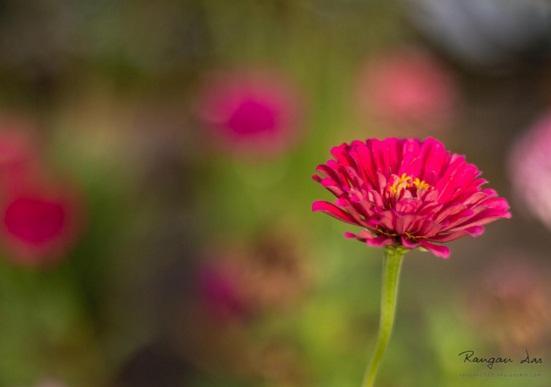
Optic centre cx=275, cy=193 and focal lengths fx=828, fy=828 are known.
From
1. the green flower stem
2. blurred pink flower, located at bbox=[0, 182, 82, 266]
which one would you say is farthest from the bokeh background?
the green flower stem

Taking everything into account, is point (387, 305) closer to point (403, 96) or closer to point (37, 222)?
point (37, 222)

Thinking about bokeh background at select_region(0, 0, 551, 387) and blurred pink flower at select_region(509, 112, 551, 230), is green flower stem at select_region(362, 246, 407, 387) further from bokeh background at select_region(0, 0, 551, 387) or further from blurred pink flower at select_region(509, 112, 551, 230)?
blurred pink flower at select_region(509, 112, 551, 230)

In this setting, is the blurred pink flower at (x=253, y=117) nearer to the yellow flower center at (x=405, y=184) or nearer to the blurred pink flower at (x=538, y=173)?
the blurred pink flower at (x=538, y=173)

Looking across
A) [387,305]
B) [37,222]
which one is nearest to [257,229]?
[37,222]

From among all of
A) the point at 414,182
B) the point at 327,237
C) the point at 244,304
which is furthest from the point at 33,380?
the point at 414,182

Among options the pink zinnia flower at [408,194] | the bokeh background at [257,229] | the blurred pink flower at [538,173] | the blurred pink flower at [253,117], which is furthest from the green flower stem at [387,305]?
the blurred pink flower at [253,117]

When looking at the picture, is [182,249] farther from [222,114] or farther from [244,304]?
[244,304]
